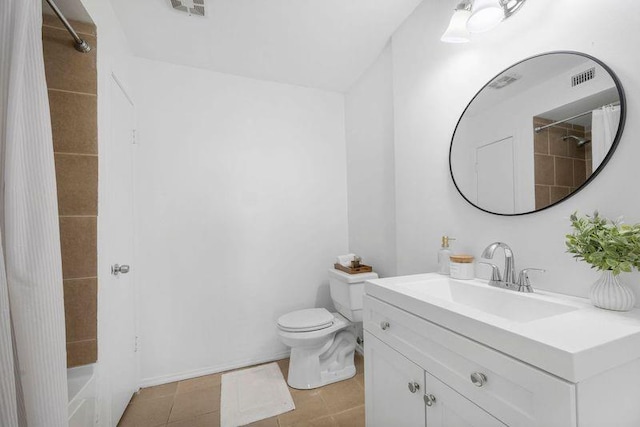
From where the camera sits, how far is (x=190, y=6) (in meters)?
1.52

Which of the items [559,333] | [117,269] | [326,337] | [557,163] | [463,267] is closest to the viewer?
[559,333]

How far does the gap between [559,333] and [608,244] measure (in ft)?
1.05

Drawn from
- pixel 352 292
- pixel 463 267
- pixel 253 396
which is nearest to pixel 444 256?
pixel 463 267

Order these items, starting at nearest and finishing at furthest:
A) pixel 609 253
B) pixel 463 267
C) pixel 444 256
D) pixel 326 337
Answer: pixel 609 253 < pixel 463 267 < pixel 444 256 < pixel 326 337

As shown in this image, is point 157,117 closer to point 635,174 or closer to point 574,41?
point 574,41

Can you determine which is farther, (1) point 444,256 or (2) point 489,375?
(1) point 444,256

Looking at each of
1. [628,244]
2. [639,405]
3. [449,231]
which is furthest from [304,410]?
[628,244]

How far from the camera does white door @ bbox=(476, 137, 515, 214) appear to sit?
1138mm

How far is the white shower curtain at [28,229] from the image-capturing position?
2.20 feet

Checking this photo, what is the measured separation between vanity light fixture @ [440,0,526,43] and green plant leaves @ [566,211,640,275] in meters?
0.86

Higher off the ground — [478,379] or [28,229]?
[28,229]

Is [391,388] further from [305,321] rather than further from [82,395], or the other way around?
[82,395]

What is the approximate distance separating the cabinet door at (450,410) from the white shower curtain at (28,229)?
3.51 feet

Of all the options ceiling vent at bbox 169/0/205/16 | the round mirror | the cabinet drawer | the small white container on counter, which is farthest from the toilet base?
ceiling vent at bbox 169/0/205/16
